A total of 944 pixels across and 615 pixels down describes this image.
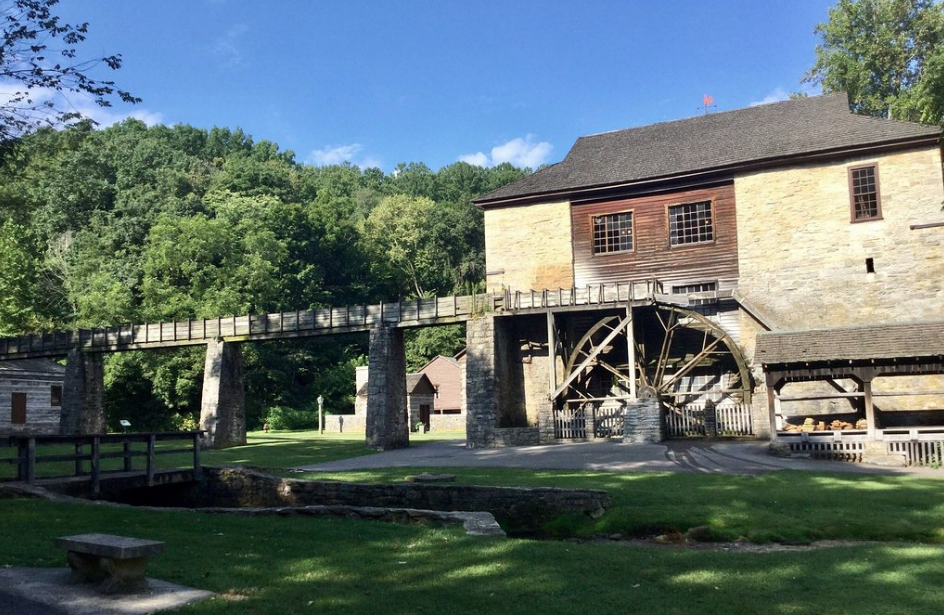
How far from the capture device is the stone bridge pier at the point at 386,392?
29.8 m

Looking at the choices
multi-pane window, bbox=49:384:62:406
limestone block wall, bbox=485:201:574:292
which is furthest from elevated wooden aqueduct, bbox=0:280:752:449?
multi-pane window, bbox=49:384:62:406

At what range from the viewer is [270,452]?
28.2 m

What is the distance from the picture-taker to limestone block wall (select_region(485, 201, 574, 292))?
110 feet

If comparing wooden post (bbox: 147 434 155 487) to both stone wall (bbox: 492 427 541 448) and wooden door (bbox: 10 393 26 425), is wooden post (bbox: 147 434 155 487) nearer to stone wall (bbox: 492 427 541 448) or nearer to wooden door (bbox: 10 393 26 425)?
stone wall (bbox: 492 427 541 448)

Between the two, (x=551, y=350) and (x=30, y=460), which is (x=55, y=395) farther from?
(x=30, y=460)

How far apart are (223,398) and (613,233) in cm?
1787

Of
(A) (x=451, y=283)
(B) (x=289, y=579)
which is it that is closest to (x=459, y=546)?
(B) (x=289, y=579)

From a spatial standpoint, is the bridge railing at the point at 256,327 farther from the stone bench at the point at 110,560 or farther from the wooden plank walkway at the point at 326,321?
the stone bench at the point at 110,560

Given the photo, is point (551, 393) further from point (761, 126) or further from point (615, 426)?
point (761, 126)

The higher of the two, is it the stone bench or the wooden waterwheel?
the wooden waterwheel

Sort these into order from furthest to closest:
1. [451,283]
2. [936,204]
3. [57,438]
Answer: [451,283]
[936,204]
[57,438]

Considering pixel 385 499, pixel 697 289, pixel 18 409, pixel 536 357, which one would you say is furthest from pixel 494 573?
pixel 18 409

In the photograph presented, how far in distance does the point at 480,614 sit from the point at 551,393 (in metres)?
22.8

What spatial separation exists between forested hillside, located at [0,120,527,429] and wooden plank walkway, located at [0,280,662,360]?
6877mm
